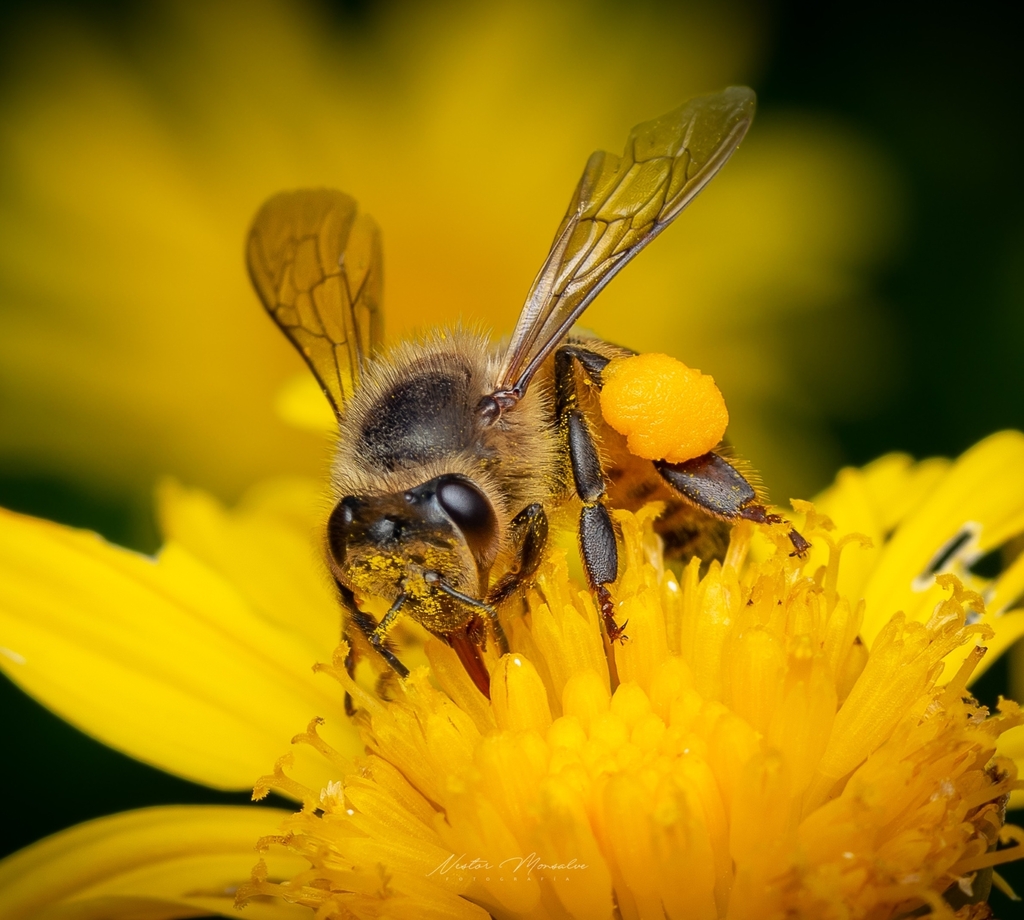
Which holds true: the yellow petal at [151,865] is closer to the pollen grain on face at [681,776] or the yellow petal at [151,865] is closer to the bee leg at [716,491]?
the pollen grain on face at [681,776]

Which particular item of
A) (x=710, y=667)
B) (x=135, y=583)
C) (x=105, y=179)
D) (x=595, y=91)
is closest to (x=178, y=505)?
(x=135, y=583)

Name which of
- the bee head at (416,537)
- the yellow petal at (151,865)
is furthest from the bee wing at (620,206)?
the yellow petal at (151,865)

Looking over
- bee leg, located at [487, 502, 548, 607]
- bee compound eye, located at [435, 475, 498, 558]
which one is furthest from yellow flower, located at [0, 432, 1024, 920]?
bee compound eye, located at [435, 475, 498, 558]

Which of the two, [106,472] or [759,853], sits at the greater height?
[106,472]

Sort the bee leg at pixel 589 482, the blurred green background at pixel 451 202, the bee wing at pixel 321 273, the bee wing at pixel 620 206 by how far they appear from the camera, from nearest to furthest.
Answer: the bee leg at pixel 589 482 → the bee wing at pixel 620 206 → the bee wing at pixel 321 273 → the blurred green background at pixel 451 202

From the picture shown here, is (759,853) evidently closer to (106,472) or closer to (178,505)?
(178,505)

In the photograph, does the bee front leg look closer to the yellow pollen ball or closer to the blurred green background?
the yellow pollen ball
